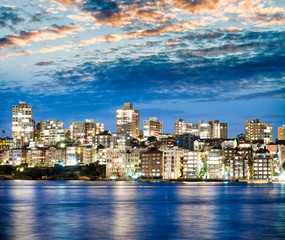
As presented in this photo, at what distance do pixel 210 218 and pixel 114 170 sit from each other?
465 ft

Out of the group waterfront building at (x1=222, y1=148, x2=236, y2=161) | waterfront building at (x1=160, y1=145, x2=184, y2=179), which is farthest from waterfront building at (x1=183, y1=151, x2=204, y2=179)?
waterfront building at (x1=222, y1=148, x2=236, y2=161)

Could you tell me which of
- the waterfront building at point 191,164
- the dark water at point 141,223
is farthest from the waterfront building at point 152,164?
the dark water at point 141,223

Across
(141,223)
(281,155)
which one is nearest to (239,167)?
(281,155)

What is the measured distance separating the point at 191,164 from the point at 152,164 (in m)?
13.4

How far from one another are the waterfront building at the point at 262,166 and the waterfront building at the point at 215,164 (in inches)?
440

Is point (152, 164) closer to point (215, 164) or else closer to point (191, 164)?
point (191, 164)

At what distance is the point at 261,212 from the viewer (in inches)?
2143

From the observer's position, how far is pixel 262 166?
536 feet

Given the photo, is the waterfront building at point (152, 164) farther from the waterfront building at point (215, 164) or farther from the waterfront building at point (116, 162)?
the waterfront building at point (215, 164)

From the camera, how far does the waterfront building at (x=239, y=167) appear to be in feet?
530

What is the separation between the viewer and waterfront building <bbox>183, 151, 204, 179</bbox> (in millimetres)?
168750

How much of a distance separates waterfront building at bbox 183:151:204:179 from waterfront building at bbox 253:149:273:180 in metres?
18.5

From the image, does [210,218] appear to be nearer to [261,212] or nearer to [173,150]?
[261,212]

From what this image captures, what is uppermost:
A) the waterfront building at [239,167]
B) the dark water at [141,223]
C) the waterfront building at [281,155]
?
the waterfront building at [281,155]
